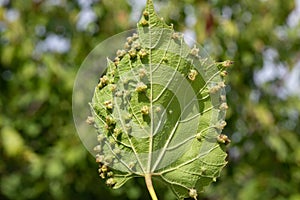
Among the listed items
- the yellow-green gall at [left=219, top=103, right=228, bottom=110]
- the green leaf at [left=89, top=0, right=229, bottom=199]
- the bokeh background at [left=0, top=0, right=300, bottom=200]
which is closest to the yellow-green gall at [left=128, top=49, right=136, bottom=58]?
the green leaf at [left=89, top=0, right=229, bottom=199]

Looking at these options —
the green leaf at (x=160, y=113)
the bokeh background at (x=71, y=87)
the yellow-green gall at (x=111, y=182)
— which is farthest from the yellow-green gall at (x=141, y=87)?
the bokeh background at (x=71, y=87)

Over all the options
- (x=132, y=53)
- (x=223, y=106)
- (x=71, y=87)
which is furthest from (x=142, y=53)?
(x=71, y=87)

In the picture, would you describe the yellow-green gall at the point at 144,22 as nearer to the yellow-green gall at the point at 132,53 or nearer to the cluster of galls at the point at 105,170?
the yellow-green gall at the point at 132,53

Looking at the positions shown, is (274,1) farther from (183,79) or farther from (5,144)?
(183,79)

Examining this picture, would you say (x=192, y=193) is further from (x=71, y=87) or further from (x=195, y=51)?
(x=71, y=87)

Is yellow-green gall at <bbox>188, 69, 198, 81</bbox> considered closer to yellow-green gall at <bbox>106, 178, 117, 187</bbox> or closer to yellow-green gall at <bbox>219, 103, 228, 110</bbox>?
yellow-green gall at <bbox>219, 103, 228, 110</bbox>

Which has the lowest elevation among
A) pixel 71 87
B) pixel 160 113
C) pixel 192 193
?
pixel 192 193
